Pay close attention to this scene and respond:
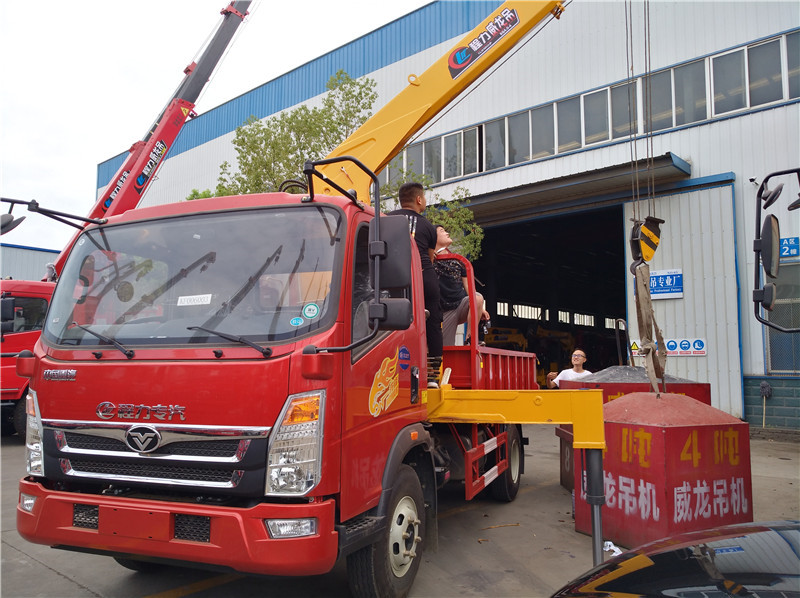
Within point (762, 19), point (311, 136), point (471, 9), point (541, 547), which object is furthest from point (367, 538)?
point (471, 9)

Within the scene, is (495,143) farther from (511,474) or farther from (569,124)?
(511,474)

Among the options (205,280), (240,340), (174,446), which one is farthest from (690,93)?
(174,446)

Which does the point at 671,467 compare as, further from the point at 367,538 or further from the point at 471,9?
the point at 471,9

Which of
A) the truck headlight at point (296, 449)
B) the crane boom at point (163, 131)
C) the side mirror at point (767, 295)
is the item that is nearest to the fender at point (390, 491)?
the truck headlight at point (296, 449)

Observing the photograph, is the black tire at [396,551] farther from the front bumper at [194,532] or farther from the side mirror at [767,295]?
the side mirror at [767,295]

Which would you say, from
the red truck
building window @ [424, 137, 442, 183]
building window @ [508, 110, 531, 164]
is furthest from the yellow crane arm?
building window @ [424, 137, 442, 183]

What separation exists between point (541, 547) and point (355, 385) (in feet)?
9.36

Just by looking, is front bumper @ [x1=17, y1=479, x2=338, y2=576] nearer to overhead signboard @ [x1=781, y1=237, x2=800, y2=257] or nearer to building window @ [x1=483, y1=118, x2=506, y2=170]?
overhead signboard @ [x1=781, y1=237, x2=800, y2=257]

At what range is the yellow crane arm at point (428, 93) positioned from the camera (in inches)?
239

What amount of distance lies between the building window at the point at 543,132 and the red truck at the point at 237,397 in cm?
1156

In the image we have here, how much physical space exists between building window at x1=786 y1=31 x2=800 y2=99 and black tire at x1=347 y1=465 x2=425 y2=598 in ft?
38.0

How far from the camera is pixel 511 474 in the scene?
6512mm

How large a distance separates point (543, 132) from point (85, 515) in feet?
44.9

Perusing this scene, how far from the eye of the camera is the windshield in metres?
3.03
